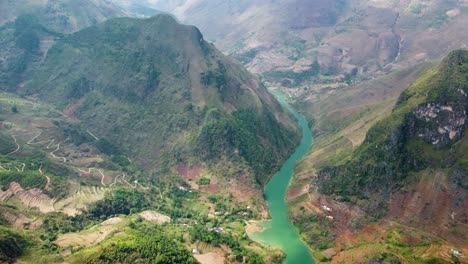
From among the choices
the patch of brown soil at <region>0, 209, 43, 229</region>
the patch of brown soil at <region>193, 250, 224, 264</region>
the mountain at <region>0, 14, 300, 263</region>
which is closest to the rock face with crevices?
the mountain at <region>0, 14, 300, 263</region>

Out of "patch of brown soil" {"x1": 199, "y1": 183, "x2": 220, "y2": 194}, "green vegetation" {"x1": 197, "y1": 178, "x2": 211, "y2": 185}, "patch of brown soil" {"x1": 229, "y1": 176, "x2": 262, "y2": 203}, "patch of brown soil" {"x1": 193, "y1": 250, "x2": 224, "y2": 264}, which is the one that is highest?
"patch of brown soil" {"x1": 193, "y1": 250, "x2": 224, "y2": 264}

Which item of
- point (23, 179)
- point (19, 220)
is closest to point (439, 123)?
point (19, 220)

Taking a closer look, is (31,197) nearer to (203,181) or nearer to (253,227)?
(203,181)

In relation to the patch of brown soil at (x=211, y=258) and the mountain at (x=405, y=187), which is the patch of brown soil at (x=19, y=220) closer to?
the patch of brown soil at (x=211, y=258)

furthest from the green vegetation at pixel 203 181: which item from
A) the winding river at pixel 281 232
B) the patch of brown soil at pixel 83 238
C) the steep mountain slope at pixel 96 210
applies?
the patch of brown soil at pixel 83 238

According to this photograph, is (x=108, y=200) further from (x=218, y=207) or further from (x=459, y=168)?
(x=459, y=168)

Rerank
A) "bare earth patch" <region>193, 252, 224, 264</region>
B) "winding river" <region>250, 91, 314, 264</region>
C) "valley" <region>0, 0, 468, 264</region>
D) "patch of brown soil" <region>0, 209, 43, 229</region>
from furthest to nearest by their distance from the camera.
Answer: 1. "winding river" <region>250, 91, 314, 264</region>
2. "valley" <region>0, 0, 468, 264</region>
3. "bare earth patch" <region>193, 252, 224, 264</region>
4. "patch of brown soil" <region>0, 209, 43, 229</region>

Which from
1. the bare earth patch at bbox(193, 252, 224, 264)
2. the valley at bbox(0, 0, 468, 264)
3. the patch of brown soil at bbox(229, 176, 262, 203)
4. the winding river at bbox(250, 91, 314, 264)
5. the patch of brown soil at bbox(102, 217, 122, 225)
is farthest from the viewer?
the patch of brown soil at bbox(229, 176, 262, 203)

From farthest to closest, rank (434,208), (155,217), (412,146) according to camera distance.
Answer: (412,146) < (155,217) < (434,208)

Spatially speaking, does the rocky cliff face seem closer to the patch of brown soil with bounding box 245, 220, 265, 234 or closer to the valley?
the valley

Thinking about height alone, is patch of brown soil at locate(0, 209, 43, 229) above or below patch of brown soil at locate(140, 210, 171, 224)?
above
